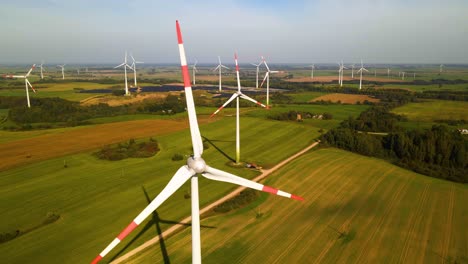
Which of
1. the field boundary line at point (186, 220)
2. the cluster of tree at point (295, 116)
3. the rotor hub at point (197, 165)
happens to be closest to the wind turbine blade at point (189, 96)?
the rotor hub at point (197, 165)

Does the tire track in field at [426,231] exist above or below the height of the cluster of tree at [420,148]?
below

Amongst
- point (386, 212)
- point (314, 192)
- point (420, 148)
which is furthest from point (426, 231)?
point (420, 148)

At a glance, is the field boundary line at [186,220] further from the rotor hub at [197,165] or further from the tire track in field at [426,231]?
the tire track in field at [426,231]

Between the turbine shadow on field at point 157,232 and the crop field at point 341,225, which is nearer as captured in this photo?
the turbine shadow on field at point 157,232

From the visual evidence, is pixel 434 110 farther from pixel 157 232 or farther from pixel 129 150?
pixel 157 232

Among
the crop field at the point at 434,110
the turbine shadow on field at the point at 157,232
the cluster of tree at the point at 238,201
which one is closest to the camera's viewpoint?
the turbine shadow on field at the point at 157,232

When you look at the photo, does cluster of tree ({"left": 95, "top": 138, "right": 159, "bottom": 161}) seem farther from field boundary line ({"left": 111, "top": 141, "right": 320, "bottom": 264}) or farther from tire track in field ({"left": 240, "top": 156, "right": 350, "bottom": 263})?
tire track in field ({"left": 240, "top": 156, "right": 350, "bottom": 263})

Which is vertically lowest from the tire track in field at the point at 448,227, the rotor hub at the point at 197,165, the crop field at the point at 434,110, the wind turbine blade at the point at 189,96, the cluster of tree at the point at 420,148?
the tire track in field at the point at 448,227

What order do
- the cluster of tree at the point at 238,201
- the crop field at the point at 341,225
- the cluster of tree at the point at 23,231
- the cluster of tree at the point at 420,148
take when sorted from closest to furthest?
the crop field at the point at 341,225
the cluster of tree at the point at 23,231
the cluster of tree at the point at 238,201
the cluster of tree at the point at 420,148
